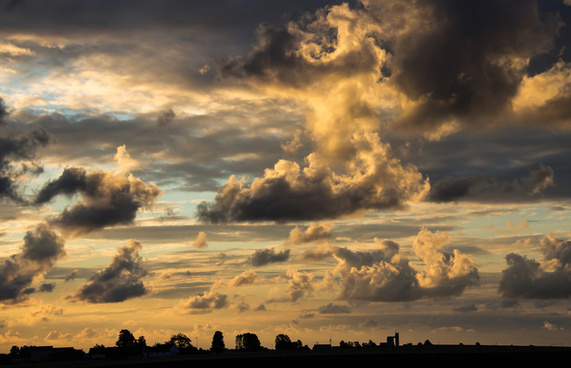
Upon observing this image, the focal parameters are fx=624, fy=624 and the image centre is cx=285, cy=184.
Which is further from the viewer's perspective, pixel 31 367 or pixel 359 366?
pixel 31 367

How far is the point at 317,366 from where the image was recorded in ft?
586

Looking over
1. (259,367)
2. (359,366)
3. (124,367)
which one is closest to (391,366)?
(359,366)

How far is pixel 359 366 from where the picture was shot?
7008 inches

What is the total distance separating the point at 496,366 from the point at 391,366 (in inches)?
1232

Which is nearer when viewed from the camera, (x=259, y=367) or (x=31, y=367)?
→ (x=259, y=367)

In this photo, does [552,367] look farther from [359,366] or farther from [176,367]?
[176,367]

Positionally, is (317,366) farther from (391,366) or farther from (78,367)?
(78,367)

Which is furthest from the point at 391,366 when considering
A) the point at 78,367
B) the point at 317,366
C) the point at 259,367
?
the point at 78,367

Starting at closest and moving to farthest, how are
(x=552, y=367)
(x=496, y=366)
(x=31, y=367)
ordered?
(x=552, y=367) < (x=496, y=366) < (x=31, y=367)

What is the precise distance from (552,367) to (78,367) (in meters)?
134

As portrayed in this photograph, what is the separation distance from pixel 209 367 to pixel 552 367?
94.8 m

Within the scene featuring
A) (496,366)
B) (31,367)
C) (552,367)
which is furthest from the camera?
(31,367)

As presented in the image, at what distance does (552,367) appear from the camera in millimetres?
169250

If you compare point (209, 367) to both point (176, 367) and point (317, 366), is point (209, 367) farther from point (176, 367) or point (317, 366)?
point (317, 366)
